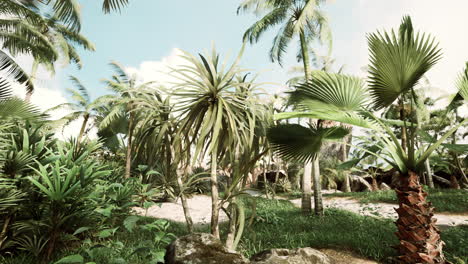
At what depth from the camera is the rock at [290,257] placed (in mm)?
2881

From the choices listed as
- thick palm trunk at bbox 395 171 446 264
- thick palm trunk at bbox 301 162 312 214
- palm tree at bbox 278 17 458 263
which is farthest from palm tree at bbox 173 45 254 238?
thick palm trunk at bbox 301 162 312 214

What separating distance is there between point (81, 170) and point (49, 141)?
1757mm

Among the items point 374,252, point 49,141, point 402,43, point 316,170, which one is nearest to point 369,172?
point 316,170

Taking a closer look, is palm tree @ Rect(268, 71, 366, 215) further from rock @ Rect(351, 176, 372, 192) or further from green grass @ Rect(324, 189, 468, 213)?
rock @ Rect(351, 176, 372, 192)

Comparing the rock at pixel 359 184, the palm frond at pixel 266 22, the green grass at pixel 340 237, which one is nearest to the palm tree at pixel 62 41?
the palm frond at pixel 266 22

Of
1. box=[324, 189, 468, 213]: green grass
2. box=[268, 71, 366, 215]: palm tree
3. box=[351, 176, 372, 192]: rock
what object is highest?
box=[268, 71, 366, 215]: palm tree

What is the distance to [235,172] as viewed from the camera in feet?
13.4

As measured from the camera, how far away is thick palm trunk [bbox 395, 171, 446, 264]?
3.61 m

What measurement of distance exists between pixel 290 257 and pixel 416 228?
202cm

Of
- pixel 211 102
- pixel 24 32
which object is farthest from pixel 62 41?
pixel 211 102

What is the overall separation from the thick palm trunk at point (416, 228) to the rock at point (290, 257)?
4.72 ft

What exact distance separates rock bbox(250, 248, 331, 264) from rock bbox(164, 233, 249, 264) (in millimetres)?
204

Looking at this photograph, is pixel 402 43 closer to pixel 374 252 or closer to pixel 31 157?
pixel 374 252

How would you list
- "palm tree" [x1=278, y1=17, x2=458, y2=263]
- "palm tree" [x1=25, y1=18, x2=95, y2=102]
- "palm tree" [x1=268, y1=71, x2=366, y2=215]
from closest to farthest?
"palm tree" [x1=278, y1=17, x2=458, y2=263], "palm tree" [x1=268, y1=71, x2=366, y2=215], "palm tree" [x1=25, y1=18, x2=95, y2=102]
